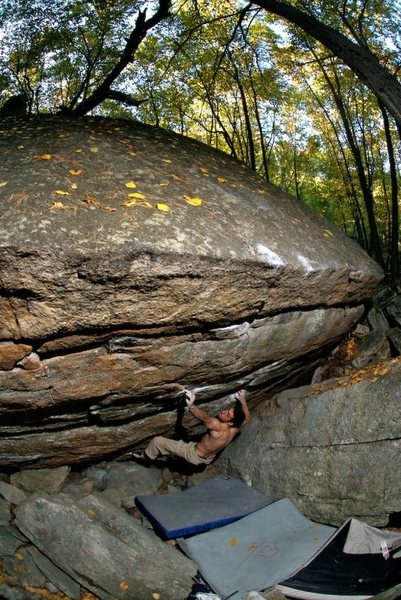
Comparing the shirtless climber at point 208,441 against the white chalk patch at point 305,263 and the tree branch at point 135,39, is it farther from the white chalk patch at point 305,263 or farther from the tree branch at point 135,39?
the tree branch at point 135,39

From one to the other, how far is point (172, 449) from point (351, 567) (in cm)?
227

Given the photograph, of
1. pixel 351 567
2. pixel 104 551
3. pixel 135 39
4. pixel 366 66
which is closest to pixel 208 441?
pixel 104 551

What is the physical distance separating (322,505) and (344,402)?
1.13 metres

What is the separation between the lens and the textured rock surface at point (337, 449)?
4.28 metres

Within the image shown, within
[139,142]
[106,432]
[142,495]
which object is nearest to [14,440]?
[106,432]

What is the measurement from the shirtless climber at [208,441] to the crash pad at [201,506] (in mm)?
376

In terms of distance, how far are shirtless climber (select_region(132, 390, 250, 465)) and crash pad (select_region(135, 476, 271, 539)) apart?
38cm

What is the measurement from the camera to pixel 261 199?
4699 mm

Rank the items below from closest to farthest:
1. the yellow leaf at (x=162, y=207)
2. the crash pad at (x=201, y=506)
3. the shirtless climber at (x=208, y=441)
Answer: the yellow leaf at (x=162, y=207), the crash pad at (x=201, y=506), the shirtless climber at (x=208, y=441)

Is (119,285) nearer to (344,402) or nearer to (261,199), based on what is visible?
(261,199)

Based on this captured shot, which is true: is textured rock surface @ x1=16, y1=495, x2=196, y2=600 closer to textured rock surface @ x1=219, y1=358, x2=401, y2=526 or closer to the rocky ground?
the rocky ground

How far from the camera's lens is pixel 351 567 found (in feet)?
12.7

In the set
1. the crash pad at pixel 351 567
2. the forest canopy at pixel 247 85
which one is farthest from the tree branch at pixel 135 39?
the crash pad at pixel 351 567

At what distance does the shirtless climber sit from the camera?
16.7 feet
